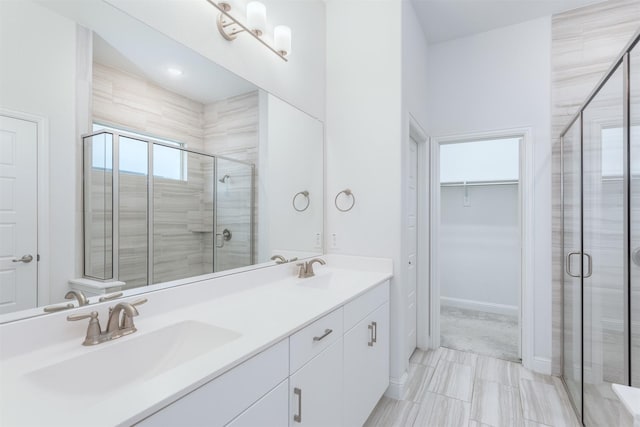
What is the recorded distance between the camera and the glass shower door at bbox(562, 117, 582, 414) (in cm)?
187

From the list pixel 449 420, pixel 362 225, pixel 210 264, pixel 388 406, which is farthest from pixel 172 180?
pixel 449 420

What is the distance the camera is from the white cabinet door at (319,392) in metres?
1.10

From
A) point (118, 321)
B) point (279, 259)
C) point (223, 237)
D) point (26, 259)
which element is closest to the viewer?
point (26, 259)

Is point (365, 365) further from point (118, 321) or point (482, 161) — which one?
point (482, 161)

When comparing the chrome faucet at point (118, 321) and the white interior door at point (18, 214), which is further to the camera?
the chrome faucet at point (118, 321)

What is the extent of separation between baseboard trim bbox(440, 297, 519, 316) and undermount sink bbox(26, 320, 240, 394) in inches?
146

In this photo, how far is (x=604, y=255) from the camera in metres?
1.45

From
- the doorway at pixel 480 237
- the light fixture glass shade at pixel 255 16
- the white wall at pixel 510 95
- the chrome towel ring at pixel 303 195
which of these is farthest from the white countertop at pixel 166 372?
the doorway at pixel 480 237

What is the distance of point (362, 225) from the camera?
7.34 feet

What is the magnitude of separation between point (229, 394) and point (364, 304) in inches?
39.1

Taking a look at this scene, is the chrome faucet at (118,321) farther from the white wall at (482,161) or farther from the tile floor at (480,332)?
the white wall at (482,161)

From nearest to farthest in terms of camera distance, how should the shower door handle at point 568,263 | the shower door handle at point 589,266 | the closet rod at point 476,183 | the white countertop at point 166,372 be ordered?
the white countertop at point 166,372 → the shower door handle at point 589,266 → the shower door handle at point 568,263 → the closet rod at point 476,183

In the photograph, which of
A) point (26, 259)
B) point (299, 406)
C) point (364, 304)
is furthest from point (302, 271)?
point (26, 259)

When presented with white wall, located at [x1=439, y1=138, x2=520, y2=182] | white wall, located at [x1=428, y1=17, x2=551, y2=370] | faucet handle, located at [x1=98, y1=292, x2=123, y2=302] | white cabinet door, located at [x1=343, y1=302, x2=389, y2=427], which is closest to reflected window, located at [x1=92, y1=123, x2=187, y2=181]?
faucet handle, located at [x1=98, y1=292, x2=123, y2=302]
